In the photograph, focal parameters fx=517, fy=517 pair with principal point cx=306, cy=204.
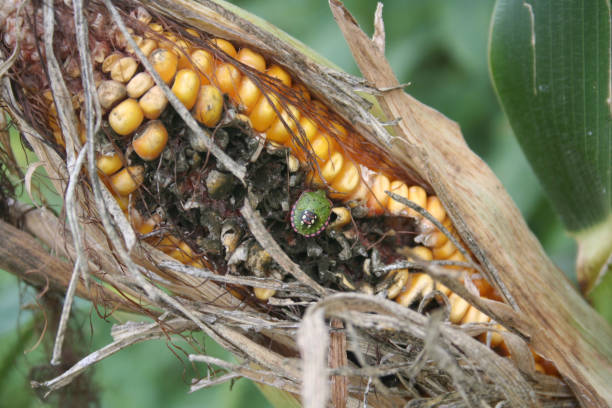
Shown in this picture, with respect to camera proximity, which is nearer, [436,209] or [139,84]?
[139,84]

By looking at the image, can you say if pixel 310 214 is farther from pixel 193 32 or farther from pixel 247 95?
pixel 193 32

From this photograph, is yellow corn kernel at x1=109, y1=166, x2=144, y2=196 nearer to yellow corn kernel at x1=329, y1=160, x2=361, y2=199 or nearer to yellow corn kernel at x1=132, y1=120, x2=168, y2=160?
yellow corn kernel at x1=132, y1=120, x2=168, y2=160

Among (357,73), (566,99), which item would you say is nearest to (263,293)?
(566,99)

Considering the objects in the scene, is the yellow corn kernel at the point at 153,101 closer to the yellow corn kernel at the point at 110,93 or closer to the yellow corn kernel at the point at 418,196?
the yellow corn kernel at the point at 110,93

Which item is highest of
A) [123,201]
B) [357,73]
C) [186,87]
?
[357,73]

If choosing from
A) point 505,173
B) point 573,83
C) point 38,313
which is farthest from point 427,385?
point 38,313

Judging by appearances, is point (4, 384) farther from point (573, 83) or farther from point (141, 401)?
point (573, 83)
